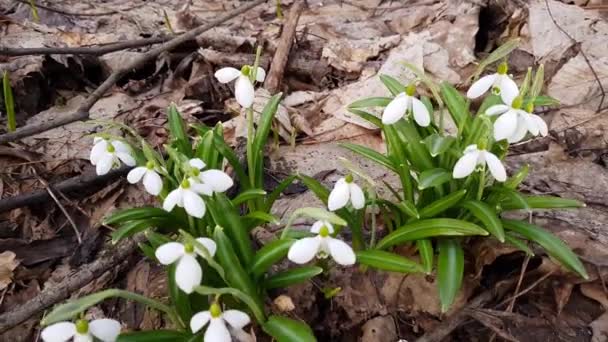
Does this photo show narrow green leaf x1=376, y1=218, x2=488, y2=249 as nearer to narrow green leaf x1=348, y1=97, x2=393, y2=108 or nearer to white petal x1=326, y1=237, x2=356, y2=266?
white petal x1=326, y1=237, x2=356, y2=266

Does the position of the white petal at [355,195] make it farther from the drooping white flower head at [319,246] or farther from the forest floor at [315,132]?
the forest floor at [315,132]

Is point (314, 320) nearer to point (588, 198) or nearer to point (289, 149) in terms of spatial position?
point (289, 149)

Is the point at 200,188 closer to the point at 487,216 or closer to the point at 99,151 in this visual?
the point at 99,151

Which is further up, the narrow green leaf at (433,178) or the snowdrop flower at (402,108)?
the snowdrop flower at (402,108)

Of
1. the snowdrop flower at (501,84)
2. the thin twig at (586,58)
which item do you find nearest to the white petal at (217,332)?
the snowdrop flower at (501,84)

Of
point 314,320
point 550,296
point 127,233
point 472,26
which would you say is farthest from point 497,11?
point 127,233

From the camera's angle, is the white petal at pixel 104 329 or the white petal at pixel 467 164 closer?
the white petal at pixel 104 329
